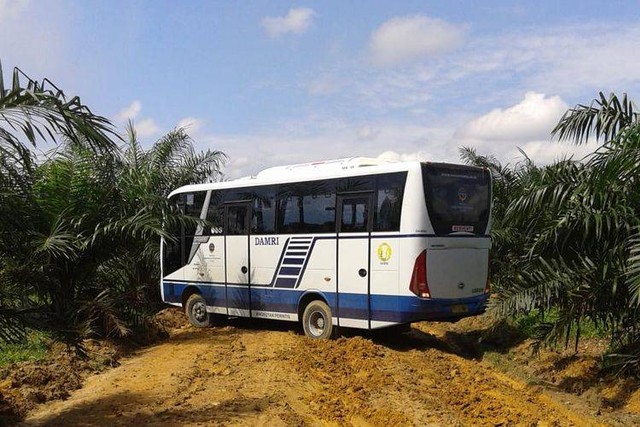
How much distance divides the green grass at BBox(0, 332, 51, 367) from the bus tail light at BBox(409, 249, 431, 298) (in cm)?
590

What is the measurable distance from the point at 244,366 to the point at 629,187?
5338 millimetres

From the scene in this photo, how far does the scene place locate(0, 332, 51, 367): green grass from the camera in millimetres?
11602

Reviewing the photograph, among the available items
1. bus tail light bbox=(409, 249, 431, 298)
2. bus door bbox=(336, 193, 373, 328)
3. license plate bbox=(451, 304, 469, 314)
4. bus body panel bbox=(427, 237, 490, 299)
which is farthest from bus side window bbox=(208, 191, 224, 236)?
license plate bbox=(451, 304, 469, 314)

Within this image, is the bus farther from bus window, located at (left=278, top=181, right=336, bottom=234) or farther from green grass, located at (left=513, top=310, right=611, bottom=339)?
green grass, located at (left=513, top=310, right=611, bottom=339)

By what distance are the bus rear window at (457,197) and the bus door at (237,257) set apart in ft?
13.3

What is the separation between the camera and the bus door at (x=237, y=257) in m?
13.4

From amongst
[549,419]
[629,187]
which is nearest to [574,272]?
[629,187]

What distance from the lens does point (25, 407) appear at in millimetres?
7902

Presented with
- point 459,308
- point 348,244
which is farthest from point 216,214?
point 459,308

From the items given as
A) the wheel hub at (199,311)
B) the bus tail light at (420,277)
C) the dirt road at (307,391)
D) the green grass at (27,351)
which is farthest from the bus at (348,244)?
the green grass at (27,351)

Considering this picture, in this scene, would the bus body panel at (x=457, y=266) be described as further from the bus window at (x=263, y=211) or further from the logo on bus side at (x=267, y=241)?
the bus window at (x=263, y=211)

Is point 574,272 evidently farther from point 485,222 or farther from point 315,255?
point 315,255

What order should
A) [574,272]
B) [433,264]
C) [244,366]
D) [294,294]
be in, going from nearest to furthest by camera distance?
1. [574,272]
2. [244,366]
3. [433,264]
4. [294,294]

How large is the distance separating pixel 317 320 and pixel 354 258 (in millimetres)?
1553
